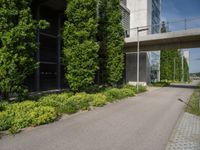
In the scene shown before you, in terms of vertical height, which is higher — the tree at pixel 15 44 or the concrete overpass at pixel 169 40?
the concrete overpass at pixel 169 40

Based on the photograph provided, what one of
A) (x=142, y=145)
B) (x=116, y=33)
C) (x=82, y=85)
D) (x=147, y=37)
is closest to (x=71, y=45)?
(x=82, y=85)

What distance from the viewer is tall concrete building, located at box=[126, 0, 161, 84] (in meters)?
38.8

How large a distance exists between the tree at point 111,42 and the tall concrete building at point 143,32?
13.9 metres

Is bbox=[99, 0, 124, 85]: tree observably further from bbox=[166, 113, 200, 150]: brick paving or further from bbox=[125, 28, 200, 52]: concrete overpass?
bbox=[166, 113, 200, 150]: brick paving

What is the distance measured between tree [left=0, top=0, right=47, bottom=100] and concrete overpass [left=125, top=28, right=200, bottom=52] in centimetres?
2057

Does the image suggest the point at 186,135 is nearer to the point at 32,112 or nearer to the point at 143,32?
the point at 32,112

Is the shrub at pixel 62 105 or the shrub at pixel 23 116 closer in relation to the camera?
the shrub at pixel 23 116

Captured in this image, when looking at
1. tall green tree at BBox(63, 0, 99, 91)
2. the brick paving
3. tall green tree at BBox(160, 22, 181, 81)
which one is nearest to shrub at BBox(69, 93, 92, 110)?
tall green tree at BBox(63, 0, 99, 91)

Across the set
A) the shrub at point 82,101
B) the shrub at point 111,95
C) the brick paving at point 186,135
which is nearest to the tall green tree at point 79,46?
the shrub at point 111,95

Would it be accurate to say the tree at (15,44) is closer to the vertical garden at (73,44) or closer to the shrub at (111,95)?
the vertical garden at (73,44)

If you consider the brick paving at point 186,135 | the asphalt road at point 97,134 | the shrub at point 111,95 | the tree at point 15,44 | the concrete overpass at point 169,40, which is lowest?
the brick paving at point 186,135

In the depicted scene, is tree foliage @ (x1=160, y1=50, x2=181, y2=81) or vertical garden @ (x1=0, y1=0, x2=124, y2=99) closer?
vertical garden @ (x1=0, y1=0, x2=124, y2=99)

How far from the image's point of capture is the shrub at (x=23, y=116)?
793cm

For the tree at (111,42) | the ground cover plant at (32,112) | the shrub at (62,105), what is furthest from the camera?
the tree at (111,42)
